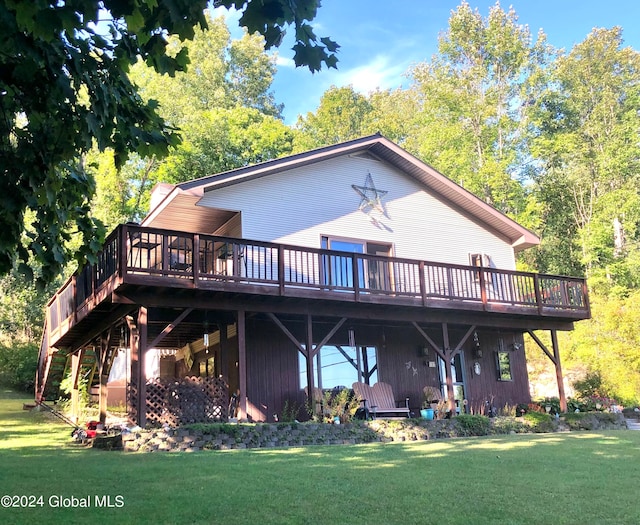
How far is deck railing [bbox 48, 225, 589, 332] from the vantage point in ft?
40.9

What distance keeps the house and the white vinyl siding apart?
37mm

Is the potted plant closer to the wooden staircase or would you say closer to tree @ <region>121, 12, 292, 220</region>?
the wooden staircase

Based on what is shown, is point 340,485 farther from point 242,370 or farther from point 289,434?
point 242,370

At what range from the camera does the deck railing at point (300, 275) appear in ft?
40.9

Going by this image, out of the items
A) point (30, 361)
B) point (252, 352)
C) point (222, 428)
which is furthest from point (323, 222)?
point (30, 361)

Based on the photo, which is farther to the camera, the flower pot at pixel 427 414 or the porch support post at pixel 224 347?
the flower pot at pixel 427 414

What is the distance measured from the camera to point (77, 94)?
4652 millimetres

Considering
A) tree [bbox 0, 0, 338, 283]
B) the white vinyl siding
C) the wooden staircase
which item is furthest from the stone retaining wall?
the wooden staircase

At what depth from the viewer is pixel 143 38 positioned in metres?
4.11

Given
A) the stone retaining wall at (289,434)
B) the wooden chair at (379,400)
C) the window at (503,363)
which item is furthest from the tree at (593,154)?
the stone retaining wall at (289,434)

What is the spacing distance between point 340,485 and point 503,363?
1359 cm

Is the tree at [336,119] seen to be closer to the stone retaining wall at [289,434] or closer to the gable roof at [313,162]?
the gable roof at [313,162]

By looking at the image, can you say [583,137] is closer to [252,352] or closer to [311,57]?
[252,352]

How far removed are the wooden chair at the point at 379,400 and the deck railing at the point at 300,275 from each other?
2335 mm
